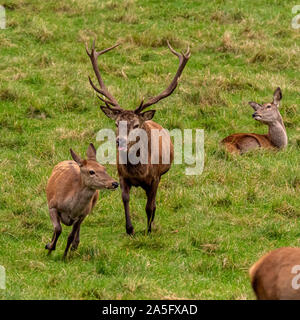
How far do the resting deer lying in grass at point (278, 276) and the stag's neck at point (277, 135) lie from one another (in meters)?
5.92

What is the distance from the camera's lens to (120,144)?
8.60m

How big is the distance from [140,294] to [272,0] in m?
11.0

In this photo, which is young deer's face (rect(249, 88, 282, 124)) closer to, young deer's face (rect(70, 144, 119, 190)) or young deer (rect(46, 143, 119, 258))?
young deer (rect(46, 143, 119, 258))

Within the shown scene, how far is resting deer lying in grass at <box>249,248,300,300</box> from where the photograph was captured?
5316mm

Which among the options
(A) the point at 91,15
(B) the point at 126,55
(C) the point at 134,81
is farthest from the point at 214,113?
(A) the point at 91,15

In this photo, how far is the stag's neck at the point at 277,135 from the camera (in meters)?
11.5
